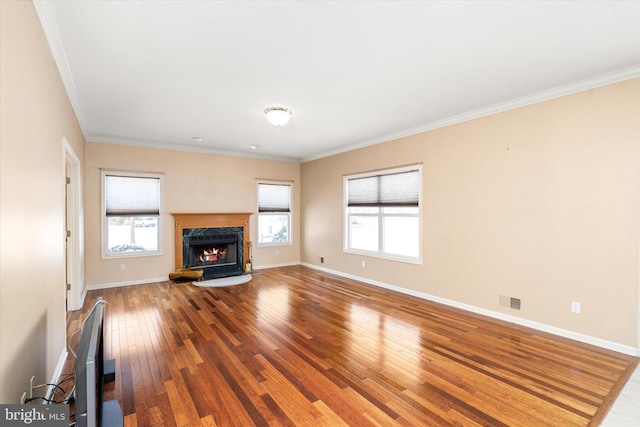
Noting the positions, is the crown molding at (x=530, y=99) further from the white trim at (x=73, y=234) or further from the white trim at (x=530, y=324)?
the white trim at (x=73, y=234)

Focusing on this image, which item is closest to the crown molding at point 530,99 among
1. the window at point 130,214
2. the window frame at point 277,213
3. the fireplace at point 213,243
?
the window frame at point 277,213

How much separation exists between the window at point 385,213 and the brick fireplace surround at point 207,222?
237 centimetres

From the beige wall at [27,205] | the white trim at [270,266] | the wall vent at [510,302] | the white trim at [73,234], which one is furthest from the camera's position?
the white trim at [270,266]

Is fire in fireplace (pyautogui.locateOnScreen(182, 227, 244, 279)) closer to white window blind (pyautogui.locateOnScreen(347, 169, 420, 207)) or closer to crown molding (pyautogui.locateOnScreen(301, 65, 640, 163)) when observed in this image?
white window blind (pyautogui.locateOnScreen(347, 169, 420, 207))

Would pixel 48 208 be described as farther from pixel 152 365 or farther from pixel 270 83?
pixel 270 83

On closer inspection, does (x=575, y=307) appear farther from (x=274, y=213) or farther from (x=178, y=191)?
(x=178, y=191)

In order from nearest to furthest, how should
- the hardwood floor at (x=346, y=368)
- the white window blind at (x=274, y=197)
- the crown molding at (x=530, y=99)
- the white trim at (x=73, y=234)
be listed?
the hardwood floor at (x=346, y=368) → the crown molding at (x=530, y=99) → the white trim at (x=73, y=234) → the white window blind at (x=274, y=197)

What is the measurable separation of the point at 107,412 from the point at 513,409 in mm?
2770

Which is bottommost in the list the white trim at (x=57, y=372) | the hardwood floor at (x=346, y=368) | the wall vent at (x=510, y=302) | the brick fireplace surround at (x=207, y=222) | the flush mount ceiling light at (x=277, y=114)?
the hardwood floor at (x=346, y=368)

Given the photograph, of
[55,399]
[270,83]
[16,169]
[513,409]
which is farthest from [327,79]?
[55,399]

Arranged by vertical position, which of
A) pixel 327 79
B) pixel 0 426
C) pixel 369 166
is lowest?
pixel 0 426

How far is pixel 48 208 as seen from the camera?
2.30 meters

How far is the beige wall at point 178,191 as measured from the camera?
5473 millimetres

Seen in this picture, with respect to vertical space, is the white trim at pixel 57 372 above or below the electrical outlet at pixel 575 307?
below
